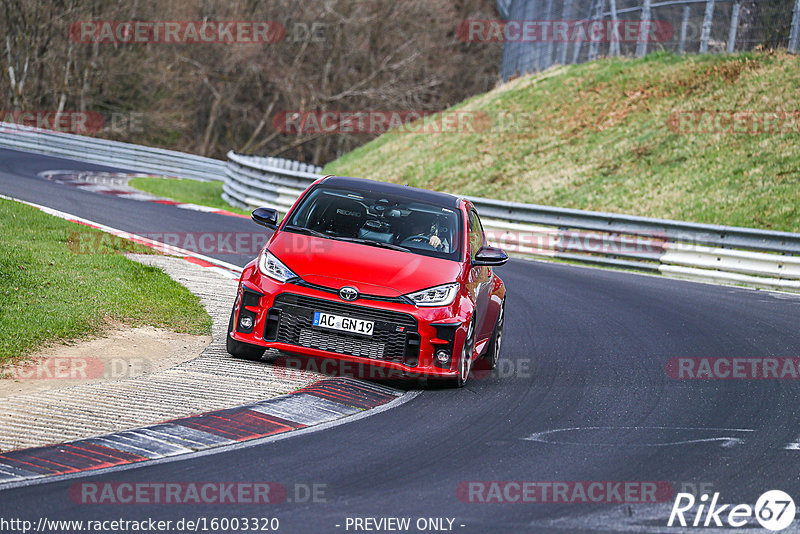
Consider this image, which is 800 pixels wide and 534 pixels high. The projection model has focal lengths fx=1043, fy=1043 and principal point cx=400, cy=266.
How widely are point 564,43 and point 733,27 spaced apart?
8.11 metres

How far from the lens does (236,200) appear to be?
26188 millimetres

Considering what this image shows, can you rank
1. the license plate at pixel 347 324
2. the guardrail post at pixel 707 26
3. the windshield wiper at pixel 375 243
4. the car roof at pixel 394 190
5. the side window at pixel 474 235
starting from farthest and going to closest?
1. the guardrail post at pixel 707 26
2. the car roof at pixel 394 190
3. the side window at pixel 474 235
4. the windshield wiper at pixel 375 243
5. the license plate at pixel 347 324

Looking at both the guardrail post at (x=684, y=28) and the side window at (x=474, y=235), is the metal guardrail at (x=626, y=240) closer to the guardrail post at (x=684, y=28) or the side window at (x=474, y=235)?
the side window at (x=474, y=235)

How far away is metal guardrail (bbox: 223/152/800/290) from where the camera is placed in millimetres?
17984

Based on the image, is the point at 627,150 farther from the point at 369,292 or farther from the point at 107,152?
the point at 369,292

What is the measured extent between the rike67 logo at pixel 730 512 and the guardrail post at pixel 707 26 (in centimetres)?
2332

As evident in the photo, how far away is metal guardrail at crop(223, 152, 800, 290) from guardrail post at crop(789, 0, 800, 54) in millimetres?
9311

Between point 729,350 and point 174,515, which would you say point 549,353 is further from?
point 174,515

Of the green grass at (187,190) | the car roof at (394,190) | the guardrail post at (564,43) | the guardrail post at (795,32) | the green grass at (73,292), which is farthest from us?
the guardrail post at (564,43)

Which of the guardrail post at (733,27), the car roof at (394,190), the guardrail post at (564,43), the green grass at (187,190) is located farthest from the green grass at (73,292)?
the guardrail post at (564,43)

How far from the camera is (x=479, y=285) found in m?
9.10

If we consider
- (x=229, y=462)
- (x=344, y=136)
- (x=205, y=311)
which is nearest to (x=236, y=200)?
(x=205, y=311)

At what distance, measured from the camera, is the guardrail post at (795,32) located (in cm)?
2598

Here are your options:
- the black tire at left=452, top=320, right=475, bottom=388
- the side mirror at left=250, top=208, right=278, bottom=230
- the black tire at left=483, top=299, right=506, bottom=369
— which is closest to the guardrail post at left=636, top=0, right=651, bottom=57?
the black tire at left=483, top=299, right=506, bottom=369
